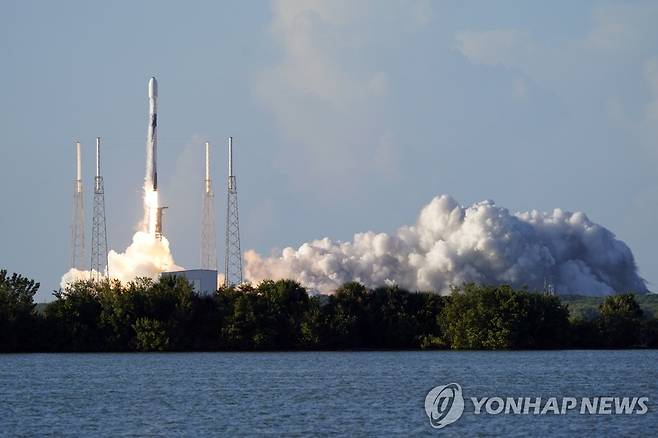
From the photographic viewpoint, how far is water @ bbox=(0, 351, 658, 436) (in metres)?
49.8

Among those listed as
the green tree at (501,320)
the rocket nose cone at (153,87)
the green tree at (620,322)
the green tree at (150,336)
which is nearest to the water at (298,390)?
the green tree at (150,336)

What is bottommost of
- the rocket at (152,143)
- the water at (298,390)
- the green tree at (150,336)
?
the water at (298,390)

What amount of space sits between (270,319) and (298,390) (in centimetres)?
3491

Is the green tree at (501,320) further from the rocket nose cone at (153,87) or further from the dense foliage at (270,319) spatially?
the rocket nose cone at (153,87)

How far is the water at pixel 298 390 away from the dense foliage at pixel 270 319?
365 centimetres


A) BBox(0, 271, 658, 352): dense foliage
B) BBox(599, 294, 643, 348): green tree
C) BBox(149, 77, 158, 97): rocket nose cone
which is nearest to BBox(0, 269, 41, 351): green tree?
BBox(0, 271, 658, 352): dense foliage

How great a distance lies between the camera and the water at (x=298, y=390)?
163 ft

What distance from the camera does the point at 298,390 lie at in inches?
2527

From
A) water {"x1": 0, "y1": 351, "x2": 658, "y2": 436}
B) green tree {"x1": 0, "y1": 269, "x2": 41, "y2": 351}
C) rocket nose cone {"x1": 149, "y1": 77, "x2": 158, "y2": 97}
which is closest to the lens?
water {"x1": 0, "y1": 351, "x2": 658, "y2": 436}

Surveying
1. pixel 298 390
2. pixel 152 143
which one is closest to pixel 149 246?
pixel 152 143

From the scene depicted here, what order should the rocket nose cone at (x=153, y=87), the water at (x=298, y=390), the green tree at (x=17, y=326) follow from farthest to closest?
the rocket nose cone at (x=153, y=87)
the green tree at (x=17, y=326)
the water at (x=298, y=390)

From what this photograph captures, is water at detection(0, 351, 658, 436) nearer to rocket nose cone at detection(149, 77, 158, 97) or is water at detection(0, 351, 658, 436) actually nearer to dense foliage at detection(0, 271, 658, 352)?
dense foliage at detection(0, 271, 658, 352)

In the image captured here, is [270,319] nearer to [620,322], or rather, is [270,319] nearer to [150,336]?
[150,336]

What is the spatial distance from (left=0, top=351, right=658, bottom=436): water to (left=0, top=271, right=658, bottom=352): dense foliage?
12.0 ft
